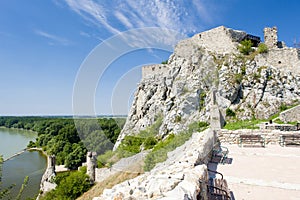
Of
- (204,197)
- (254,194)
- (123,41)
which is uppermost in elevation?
(123,41)

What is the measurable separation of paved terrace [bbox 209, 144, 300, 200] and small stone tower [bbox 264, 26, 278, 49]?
13.6 metres

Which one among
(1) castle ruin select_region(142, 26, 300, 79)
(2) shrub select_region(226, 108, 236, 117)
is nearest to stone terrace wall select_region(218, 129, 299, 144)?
(2) shrub select_region(226, 108, 236, 117)

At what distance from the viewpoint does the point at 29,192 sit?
16.3m

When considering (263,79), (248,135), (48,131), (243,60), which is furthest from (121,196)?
(48,131)

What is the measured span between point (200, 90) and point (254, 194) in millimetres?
14540

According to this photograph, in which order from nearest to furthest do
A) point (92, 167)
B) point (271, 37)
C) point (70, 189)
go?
point (70, 189) → point (92, 167) → point (271, 37)

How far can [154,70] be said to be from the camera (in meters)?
22.6

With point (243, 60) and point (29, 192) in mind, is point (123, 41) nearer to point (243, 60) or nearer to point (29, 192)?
point (243, 60)

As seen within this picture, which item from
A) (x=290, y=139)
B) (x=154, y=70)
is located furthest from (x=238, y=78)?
(x=290, y=139)

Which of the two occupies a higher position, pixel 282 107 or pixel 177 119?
pixel 282 107

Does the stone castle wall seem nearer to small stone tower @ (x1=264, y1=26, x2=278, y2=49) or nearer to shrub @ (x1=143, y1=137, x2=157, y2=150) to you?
shrub @ (x1=143, y1=137, x2=157, y2=150)

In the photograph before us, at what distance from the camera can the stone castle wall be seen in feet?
71.2

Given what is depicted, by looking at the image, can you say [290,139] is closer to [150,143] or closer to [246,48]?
[150,143]

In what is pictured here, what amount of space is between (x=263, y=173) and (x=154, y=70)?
1972cm
